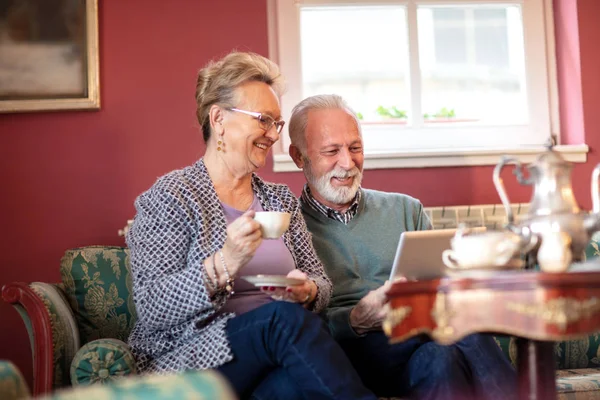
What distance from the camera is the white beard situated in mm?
2559

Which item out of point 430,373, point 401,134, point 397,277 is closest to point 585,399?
point 430,373

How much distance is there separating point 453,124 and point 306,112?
1.12 metres

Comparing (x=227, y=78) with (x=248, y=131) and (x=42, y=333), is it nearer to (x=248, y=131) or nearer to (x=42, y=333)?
(x=248, y=131)

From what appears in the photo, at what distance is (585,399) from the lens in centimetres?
229

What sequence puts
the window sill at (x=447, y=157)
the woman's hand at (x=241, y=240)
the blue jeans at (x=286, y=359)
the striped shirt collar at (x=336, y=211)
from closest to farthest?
the blue jeans at (x=286, y=359) → the woman's hand at (x=241, y=240) → the striped shirt collar at (x=336, y=211) → the window sill at (x=447, y=157)

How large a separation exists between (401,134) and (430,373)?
1702 mm

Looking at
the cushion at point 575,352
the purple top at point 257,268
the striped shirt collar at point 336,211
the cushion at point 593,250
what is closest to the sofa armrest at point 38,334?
the purple top at point 257,268

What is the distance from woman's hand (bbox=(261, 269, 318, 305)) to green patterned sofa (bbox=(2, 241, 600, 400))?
0.41 m

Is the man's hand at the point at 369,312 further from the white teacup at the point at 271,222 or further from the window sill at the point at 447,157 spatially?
the window sill at the point at 447,157

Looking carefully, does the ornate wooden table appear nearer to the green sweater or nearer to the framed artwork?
the green sweater

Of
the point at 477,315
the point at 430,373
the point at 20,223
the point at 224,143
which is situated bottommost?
the point at 430,373

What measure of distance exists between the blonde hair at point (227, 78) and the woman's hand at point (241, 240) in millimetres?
598

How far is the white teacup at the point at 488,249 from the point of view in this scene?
5.16ft

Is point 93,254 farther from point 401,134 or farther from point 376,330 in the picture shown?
point 401,134
